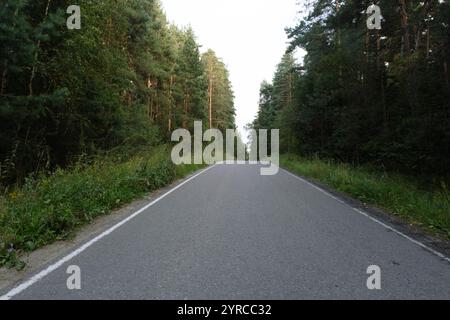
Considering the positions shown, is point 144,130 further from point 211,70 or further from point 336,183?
point 211,70

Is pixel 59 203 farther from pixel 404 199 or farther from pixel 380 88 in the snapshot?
pixel 380 88

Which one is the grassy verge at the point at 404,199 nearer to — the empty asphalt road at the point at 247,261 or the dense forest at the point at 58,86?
the empty asphalt road at the point at 247,261

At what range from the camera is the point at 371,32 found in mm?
23906

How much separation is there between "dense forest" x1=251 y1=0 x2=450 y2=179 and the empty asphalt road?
703cm

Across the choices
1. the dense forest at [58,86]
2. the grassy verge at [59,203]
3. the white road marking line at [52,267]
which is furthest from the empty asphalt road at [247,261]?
the dense forest at [58,86]

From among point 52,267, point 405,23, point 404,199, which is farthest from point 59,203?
point 405,23

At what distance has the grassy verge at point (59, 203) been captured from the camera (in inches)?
269

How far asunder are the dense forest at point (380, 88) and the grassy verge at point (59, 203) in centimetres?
1030

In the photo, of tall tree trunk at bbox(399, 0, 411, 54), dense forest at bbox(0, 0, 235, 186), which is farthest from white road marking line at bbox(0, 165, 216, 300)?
tall tree trunk at bbox(399, 0, 411, 54)

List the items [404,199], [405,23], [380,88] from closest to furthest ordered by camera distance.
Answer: [404,199], [405,23], [380,88]

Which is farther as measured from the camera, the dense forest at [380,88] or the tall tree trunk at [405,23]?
the tall tree trunk at [405,23]

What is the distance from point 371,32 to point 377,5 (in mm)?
3569

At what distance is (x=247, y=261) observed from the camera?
598cm

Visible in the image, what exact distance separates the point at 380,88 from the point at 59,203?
1805 centimetres
